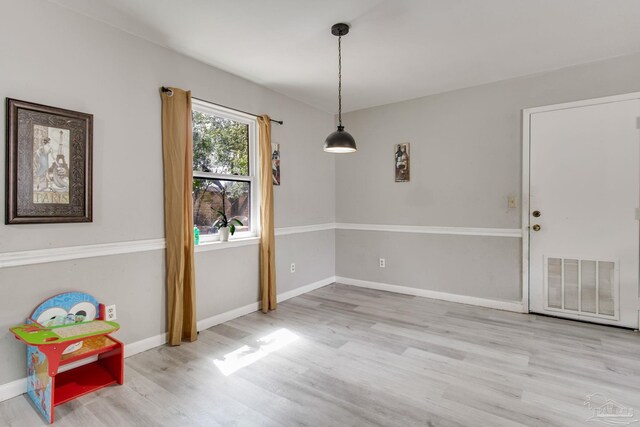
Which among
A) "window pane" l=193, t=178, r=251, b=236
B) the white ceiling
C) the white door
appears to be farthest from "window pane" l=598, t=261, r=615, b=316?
"window pane" l=193, t=178, r=251, b=236

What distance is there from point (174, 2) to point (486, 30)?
2342 mm

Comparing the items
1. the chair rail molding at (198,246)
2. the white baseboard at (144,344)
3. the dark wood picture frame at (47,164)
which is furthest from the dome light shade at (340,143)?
the white baseboard at (144,344)

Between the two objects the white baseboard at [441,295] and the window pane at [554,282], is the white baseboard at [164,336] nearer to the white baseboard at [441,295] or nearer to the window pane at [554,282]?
the white baseboard at [441,295]

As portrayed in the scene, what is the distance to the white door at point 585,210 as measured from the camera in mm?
3133

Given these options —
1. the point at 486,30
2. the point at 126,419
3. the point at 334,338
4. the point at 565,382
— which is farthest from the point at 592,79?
the point at 126,419

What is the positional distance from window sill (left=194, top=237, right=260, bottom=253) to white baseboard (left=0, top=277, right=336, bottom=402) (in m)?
Answer: 0.68

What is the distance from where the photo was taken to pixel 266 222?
3.74m

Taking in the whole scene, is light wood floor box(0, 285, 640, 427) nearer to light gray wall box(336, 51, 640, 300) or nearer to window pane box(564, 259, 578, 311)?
window pane box(564, 259, 578, 311)

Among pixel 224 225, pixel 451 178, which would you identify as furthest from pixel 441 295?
pixel 224 225

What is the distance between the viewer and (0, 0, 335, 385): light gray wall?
2104 mm

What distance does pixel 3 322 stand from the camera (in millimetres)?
2041

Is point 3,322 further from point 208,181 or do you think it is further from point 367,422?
point 367,422

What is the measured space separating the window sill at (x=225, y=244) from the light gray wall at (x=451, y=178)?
1706mm

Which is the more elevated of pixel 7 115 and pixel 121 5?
pixel 121 5
